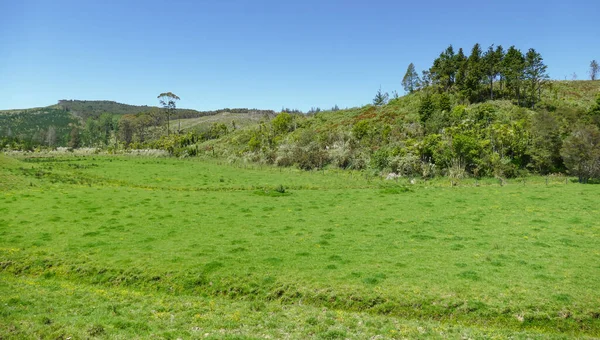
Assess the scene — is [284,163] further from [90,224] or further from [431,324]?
[431,324]

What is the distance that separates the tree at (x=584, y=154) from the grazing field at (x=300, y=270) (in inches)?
670

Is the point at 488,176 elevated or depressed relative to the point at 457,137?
depressed

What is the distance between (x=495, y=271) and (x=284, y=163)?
59212mm

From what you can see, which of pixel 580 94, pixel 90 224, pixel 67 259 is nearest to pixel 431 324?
pixel 67 259

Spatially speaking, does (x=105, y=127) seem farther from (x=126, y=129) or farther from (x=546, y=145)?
(x=546, y=145)

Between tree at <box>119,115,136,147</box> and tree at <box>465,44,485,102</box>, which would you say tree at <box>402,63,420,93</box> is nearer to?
tree at <box>465,44,485,102</box>

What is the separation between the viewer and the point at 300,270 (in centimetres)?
1477

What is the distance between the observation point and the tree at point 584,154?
39.7m

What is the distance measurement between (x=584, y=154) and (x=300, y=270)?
142 feet

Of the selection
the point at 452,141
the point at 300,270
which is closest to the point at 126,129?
the point at 452,141

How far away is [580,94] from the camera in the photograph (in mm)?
86312

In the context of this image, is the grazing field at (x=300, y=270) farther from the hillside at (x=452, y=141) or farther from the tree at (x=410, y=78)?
the tree at (x=410, y=78)

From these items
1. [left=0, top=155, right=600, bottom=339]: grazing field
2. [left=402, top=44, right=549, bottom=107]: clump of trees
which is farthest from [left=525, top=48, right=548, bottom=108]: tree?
[left=0, top=155, right=600, bottom=339]: grazing field

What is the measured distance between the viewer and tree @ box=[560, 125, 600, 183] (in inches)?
1564
